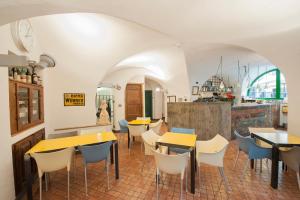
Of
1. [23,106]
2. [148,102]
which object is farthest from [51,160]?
[148,102]

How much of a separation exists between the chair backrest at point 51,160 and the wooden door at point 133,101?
5191 mm

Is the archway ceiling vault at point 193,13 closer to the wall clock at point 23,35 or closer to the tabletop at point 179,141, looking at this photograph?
the wall clock at point 23,35

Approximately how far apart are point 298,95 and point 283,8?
1645 millimetres

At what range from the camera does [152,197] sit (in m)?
2.18

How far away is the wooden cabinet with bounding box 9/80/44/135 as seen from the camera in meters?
2.13

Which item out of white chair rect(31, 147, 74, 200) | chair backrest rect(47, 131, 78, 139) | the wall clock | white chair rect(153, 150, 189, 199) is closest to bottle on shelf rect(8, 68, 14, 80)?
the wall clock

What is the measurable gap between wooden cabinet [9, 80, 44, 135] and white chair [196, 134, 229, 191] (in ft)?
8.91

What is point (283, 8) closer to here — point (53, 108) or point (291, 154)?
point (291, 154)

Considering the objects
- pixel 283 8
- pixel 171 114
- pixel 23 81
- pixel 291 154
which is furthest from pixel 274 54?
pixel 23 81

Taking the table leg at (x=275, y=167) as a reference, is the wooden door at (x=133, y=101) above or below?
above

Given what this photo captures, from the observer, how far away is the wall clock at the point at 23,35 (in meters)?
2.16

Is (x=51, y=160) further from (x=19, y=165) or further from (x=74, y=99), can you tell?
(x=74, y=99)

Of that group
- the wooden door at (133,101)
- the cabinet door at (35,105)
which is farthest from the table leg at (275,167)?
the wooden door at (133,101)

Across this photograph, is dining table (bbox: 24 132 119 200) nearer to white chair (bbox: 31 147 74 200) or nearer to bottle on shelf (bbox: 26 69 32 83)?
white chair (bbox: 31 147 74 200)
